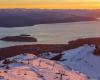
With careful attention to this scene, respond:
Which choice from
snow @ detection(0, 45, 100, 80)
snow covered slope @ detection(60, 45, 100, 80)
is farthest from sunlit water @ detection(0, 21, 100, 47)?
snow @ detection(0, 45, 100, 80)

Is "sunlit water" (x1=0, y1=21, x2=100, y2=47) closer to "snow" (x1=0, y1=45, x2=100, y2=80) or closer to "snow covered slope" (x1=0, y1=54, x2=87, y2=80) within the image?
"snow" (x1=0, y1=45, x2=100, y2=80)

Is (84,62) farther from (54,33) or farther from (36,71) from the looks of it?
(54,33)

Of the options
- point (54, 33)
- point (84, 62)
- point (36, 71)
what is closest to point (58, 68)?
point (36, 71)

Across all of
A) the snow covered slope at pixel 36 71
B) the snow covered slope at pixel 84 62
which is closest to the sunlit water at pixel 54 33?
the snow covered slope at pixel 84 62

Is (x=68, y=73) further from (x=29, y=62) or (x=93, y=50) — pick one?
(x=93, y=50)

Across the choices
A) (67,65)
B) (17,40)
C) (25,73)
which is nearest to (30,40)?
(17,40)

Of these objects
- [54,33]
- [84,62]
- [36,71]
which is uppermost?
[36,71]

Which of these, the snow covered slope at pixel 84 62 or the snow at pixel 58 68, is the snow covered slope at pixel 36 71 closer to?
the snow at pixel 58 68

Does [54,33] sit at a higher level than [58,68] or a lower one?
lower

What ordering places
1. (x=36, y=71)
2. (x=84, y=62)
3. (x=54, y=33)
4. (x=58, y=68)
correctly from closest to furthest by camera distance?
(x=36, y=71), (x=58, y=68), (x=84, y=62), (x=54, y=33)

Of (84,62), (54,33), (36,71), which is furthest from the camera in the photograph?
(54,33)
